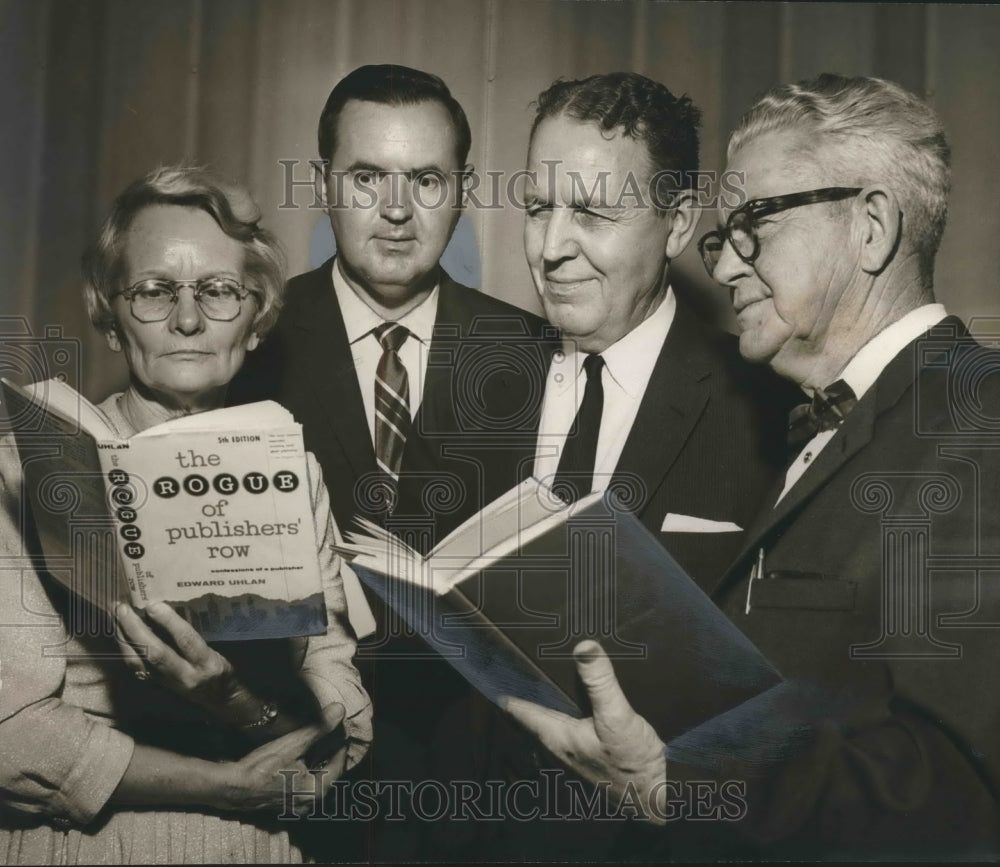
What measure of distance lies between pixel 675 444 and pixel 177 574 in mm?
1217

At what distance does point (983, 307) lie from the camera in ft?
9.97

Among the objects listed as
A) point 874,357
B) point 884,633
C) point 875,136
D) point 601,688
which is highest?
point 875,136

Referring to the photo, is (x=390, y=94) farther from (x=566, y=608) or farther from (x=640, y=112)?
(x=566, y=608)

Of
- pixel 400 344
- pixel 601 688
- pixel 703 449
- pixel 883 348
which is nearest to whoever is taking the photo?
pixel 601 688

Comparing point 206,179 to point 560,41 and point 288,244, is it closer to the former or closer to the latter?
point 288,244

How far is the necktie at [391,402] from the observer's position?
297cm

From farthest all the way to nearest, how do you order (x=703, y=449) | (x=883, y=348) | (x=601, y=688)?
(x=703, y=449) < (x=883, y=348) < (x=601, y=688)

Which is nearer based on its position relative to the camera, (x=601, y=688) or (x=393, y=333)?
(x=601, y=688)

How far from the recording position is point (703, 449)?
2914 mm

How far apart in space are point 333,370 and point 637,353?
0.75 meters

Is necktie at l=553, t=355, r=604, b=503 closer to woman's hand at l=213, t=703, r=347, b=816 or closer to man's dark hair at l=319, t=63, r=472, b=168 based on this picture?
man's dark hair at l=319, t=63, r=472, b=168

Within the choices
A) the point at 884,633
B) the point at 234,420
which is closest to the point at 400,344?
the point at 234,420

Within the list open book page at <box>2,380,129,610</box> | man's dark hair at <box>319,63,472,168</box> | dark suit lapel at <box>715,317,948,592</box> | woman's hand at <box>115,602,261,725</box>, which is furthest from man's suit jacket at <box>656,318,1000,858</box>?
open book page at <box>2,380,129,610</box>

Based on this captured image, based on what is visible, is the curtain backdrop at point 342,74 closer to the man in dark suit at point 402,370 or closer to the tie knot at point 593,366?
the man in dark suit at point 402,370
